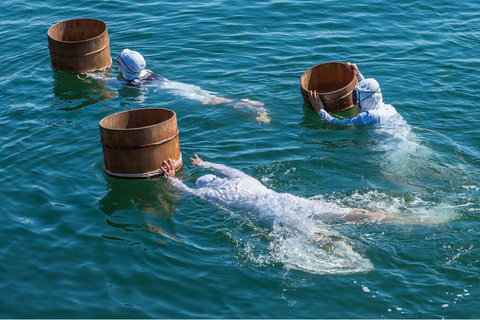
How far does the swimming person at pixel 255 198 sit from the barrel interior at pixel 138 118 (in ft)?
2.73

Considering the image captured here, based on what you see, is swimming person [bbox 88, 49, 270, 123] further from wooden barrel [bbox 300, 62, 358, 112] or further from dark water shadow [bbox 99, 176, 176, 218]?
dark water shadow [bbox 99, 176, 176, 218]

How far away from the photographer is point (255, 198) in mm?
9438

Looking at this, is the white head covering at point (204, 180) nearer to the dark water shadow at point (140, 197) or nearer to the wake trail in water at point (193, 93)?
the dark water shadow at point (140, 197)

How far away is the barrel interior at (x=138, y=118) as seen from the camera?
10.5m

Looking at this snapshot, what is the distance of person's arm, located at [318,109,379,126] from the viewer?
1152 centimetres

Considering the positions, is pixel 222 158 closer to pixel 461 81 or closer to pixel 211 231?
pixel 211 231

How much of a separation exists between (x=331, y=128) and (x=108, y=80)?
16.8ft

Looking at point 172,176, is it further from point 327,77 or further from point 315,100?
point 327,77

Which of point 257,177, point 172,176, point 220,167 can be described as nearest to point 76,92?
point 172,176

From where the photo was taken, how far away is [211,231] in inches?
365

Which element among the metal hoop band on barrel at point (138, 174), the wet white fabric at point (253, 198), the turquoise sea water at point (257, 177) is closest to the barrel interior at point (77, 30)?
the turquoise sea water at point (257, 177)

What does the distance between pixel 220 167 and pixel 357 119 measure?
2.78 meters

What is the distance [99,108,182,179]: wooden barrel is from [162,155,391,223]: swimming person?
0.22 m

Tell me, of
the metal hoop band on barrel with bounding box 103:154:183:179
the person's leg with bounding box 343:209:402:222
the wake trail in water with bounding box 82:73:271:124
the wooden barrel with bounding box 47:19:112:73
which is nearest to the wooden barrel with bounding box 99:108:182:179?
the metal hoop band on barrel with bounding box 103:154:183:179
